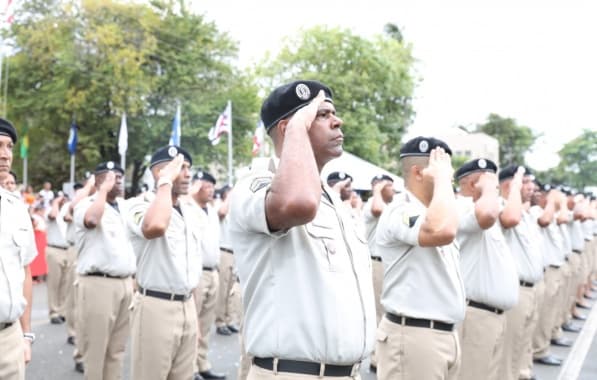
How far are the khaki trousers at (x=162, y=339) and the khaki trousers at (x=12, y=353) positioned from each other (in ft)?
4.51

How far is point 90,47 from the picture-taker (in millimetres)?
33062

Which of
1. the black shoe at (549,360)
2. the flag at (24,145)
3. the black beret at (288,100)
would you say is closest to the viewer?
the black beret at (288,100)

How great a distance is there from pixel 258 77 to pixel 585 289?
32.9m

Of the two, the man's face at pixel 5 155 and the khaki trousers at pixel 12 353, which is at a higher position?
the man's face at pixel 5 155

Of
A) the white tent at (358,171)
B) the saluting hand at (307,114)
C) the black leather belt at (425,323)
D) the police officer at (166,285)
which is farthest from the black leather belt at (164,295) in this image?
the white tent at (358,171)

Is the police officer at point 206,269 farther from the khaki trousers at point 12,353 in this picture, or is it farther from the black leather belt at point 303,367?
the black leather belt at point 303,367

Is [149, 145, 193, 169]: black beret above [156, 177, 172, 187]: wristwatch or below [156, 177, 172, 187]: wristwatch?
above

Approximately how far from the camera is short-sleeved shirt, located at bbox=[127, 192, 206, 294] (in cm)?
550

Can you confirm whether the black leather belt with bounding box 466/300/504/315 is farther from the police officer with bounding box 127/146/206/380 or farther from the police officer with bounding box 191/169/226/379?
the police officer with bounding box 191/169/226/379

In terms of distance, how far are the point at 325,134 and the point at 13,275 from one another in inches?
89.1

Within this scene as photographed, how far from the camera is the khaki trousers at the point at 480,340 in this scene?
208 inches

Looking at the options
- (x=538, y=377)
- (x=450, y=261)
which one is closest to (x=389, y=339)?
(x=450, y=261)

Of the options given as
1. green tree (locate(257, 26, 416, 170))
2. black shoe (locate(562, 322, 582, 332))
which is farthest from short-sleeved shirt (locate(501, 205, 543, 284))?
green tree (locate(257, 26, 416, 170))

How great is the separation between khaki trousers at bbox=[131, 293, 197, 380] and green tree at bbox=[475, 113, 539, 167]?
86528mm
